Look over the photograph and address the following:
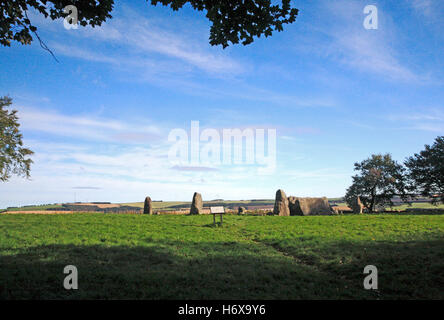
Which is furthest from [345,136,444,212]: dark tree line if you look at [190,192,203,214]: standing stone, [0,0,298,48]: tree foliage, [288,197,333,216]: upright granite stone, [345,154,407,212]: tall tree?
[0,0,298,48]: tree foliage

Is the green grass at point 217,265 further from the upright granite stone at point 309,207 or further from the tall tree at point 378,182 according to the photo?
the tall tree at point 378,182

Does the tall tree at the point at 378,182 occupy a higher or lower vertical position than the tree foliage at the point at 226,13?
lower

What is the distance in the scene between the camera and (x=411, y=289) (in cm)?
794

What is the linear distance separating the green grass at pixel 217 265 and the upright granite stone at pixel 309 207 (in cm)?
1643

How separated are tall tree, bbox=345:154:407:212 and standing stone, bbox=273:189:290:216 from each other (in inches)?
837

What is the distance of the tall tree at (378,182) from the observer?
152 feet

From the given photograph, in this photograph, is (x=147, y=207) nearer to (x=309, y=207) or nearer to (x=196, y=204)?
(x=196, y=204)

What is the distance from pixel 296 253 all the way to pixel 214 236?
18.0ft

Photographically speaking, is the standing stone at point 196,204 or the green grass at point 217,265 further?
the standing stone at point 196,204

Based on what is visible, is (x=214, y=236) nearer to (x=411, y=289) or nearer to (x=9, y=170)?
(x=411, y=289)

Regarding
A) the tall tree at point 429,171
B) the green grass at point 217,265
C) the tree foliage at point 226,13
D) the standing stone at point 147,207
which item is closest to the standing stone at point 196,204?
the standing stone at point 147,207
